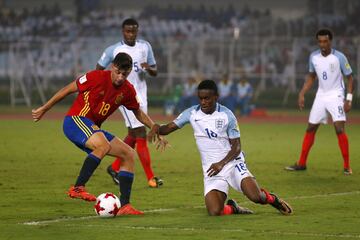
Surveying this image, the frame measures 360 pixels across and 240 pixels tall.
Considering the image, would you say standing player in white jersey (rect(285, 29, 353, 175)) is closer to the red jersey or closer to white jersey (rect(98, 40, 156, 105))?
white jersey (rect(98, 40, 156, 105))

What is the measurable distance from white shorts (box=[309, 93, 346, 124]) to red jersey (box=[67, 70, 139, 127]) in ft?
19.1

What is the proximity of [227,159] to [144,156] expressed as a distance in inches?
149

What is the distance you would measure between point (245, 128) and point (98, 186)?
1505 centimetres

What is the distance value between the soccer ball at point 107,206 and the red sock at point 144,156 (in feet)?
11.9

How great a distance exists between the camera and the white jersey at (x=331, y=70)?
17406mm

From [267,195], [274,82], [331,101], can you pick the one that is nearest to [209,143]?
[267,195]

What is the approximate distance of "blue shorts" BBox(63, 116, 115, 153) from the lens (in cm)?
1220

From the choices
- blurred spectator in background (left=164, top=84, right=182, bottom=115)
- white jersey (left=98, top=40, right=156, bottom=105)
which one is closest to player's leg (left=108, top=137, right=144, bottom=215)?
white jersey (left=98, top=40, right=156, bottom=105)

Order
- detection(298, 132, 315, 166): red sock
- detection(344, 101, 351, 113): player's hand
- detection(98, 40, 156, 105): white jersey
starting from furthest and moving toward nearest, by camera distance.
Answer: detection(298, 132, 315, 166): red sock, detection(344, 101, 351, 113): player's hand, detection(98, 40, 156, 105): white jersey

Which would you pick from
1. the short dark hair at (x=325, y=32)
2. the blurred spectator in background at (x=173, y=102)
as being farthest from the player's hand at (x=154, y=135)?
Answer: the blurred spectator in background at (x=173, y=102)

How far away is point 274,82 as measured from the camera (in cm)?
4150

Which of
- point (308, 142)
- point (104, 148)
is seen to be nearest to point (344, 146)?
point (308, 142)

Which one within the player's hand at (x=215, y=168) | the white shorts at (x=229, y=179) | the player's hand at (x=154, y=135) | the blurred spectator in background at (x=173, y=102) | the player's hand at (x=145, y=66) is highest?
the player's hand at (x=145, y=66)

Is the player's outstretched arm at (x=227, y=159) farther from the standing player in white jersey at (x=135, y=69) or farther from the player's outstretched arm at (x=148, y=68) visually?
the player's outstretched arm at (x=148, y=68)
